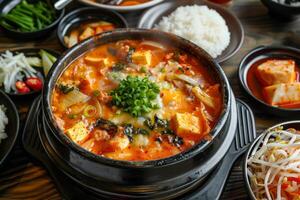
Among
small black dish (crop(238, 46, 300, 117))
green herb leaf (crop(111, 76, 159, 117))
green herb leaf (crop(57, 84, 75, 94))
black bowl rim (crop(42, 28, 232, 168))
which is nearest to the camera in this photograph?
black bowl rim (crop(42, 28, 232, 168))

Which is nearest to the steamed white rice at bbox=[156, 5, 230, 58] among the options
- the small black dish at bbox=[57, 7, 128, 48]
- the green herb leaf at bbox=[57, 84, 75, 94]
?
the small black dish at bbox=[57, 7, 128, 48]

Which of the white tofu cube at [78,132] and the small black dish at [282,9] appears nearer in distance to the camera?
the white tofu cube at [78,132]

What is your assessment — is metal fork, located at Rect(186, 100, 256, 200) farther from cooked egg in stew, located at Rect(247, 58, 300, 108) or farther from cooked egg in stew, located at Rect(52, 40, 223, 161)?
cooked egg in stew, located at Rect(247, 58, 300, 108)

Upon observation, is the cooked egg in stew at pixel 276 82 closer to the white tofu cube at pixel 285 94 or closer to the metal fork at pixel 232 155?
the white tofu cube at pixel 285 94

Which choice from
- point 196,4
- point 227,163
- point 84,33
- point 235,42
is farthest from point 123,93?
point 196,4

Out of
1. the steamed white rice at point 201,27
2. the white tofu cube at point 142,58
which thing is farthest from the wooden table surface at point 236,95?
the white tofu cube at point 142,58

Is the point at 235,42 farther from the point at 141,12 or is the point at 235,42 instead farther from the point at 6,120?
the point at 6,120

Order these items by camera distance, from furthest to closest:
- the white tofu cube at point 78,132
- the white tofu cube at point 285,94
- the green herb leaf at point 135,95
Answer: the white tofu cube at point 285,94 < the green herb leaf at point 135,95 < the white tofu cube at point 78,132
